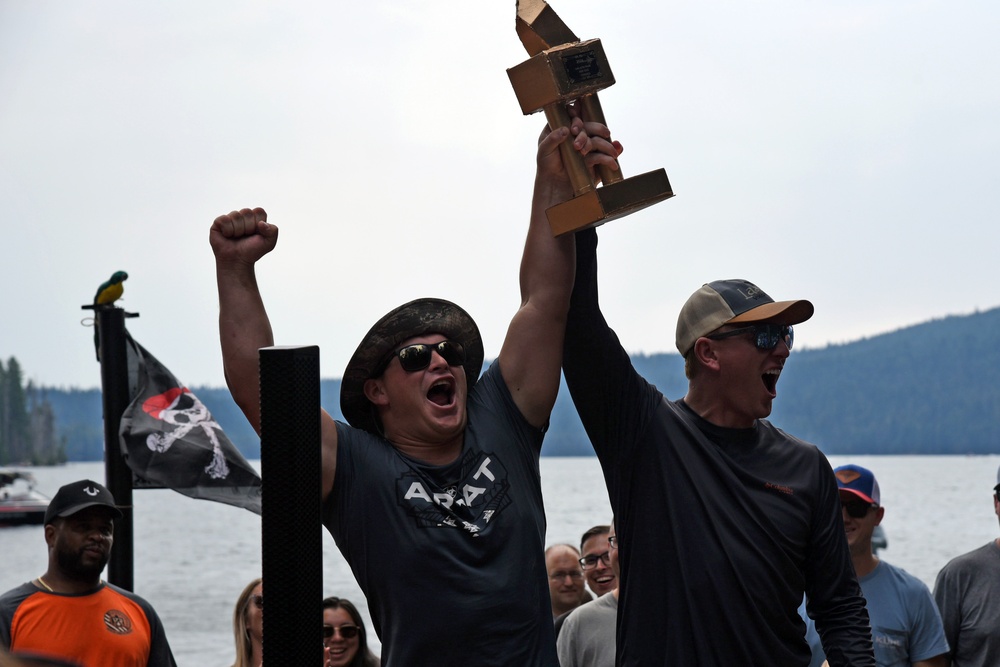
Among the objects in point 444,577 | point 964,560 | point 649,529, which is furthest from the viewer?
point 964,560

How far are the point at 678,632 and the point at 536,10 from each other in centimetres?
172

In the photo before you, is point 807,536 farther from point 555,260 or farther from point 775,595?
point 555,260

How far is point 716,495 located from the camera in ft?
11.2

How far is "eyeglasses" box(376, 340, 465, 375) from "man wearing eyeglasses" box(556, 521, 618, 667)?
2144mm

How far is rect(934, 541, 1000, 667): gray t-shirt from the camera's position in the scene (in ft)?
17.6

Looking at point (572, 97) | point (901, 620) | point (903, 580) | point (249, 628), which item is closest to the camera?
point (572, 97)

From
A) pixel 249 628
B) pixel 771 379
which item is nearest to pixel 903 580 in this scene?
pixel 771 379

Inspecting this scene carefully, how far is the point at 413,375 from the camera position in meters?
3.39

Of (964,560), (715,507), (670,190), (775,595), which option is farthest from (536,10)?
(964,560)

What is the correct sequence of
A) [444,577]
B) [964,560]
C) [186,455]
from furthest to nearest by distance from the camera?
[186,455] → [964,560] → [444,577]

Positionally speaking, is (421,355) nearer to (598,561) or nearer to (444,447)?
(444,447)

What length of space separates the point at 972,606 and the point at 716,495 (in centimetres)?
265

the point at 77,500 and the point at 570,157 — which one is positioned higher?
the point at 570,157

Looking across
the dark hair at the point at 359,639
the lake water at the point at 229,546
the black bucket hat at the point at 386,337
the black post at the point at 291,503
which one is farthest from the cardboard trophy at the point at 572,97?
the lake water at the point at 229,546
